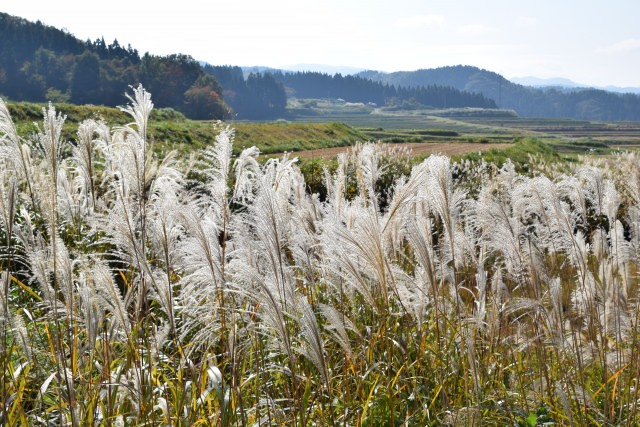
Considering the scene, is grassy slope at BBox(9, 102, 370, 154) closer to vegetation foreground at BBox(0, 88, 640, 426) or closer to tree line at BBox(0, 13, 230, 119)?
vegetation foreground at BBox(0, 88, 640, 426)

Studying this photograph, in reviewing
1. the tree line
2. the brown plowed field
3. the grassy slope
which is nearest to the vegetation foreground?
the grassy slope

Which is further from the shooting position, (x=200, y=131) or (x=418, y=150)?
(x=418, y=150)

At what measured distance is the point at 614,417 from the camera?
3.22 m

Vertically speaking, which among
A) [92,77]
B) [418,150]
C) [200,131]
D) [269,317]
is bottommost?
[418,150]

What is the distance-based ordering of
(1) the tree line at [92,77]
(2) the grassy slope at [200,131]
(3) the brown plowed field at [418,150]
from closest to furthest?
(2) the grassy slope at [200,131], (3) the brown plowed field at [418,150], (1) the tree line at [92,77]

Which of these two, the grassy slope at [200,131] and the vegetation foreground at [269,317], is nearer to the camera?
the vegetation foreground at [269,317]

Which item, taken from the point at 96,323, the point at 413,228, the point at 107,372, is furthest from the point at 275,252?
the point at 107,372

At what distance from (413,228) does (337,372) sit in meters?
1.46

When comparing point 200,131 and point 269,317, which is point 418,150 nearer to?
point 200,131

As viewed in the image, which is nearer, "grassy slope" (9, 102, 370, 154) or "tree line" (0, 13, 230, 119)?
"grassy slope" (9, 102, 370, 154)

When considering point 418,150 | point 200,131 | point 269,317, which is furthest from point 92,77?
point 269,317

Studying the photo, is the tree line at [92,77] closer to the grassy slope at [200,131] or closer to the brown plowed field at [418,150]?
the grassy slope at [200,131]

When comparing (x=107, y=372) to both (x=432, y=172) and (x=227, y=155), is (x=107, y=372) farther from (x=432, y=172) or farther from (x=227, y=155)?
(x=432, y=172)

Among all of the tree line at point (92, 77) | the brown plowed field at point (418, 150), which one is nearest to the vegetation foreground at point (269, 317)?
the brown plowed field at point (418, 150)
